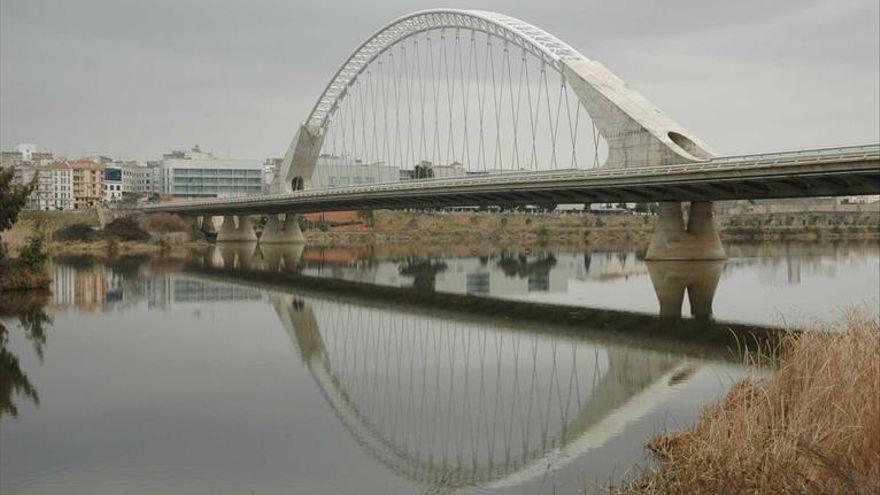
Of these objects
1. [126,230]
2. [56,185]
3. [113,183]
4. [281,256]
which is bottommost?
[281,256]

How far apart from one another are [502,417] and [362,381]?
521cm

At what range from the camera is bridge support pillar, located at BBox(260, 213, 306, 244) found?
98312 millimetres

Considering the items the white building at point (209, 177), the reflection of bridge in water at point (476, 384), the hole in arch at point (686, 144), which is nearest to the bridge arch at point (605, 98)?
the hole in arch at point (686, 144)

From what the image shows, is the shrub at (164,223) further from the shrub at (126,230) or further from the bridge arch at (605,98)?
the bridge arch at (605,98)

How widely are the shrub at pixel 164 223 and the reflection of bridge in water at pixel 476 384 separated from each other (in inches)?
2633

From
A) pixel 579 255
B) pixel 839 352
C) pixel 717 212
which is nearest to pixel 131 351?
pixel 839 352

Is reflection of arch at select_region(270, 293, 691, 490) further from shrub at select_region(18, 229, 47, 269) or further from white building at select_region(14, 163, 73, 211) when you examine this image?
white building at select_region(14, 163, 73, 211)

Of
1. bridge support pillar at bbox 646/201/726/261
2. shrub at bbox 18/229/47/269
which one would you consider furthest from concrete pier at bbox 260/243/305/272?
bridge support pillar at bbox 646/201/726/261

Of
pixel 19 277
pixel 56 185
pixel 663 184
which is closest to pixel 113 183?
pixel 56 185

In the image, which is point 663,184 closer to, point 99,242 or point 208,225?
point 99,242

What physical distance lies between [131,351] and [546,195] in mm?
31896

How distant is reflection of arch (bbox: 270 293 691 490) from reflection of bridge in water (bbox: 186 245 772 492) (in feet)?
0.07

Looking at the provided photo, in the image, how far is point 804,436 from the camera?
358 inches

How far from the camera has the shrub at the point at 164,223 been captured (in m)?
97.8
